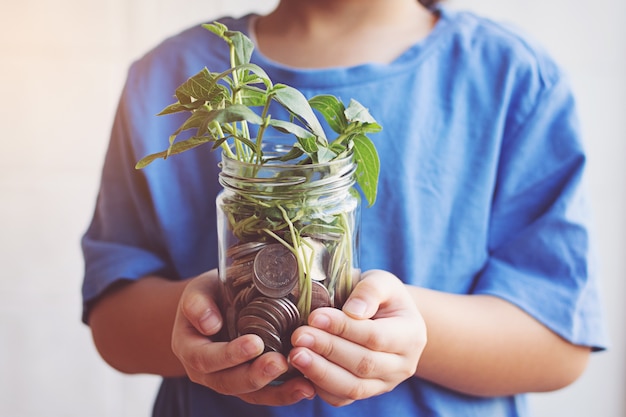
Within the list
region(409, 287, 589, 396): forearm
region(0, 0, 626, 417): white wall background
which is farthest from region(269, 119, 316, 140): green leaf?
region(0, 0, 626, 417): white wall background

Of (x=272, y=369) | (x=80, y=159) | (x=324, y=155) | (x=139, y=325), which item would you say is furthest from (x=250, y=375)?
(x=80, y=159)

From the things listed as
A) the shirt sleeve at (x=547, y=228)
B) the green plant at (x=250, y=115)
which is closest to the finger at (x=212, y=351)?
the green plant at (x=250, y=115)

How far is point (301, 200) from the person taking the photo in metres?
0.42

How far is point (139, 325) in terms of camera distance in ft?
2.15

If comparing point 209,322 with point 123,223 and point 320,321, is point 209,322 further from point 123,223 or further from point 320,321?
point 123,223

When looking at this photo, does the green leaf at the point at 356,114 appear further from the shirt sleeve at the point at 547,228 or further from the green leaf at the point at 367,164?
the shirt sleeve at the point at 547,228

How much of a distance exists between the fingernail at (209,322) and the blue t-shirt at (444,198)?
19 cm

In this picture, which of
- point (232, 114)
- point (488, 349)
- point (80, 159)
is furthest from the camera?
point (80, 159)

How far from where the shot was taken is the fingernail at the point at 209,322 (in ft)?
1.51

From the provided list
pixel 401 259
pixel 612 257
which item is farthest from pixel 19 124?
pixel 612 257

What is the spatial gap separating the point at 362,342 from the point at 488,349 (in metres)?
0.22

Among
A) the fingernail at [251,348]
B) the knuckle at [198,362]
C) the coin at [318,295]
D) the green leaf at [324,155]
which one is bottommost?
the knuckle at [198,362]

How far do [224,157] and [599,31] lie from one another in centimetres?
77

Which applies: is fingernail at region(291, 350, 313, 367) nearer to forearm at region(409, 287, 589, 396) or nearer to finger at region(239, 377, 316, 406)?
finger at region(239, 377, 316, 406)
